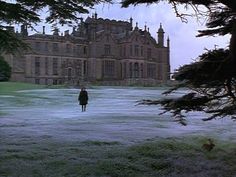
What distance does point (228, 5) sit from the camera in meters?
7.14

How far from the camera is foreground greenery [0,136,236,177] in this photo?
834 cm

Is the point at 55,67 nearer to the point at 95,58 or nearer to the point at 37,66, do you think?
the point at 37,66

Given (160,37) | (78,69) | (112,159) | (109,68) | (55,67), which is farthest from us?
(160,37)

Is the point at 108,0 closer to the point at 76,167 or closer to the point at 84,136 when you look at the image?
the point at 76,167

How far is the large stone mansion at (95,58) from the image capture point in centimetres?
10019

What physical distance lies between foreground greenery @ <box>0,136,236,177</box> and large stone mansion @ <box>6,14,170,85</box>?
85538 millimetres

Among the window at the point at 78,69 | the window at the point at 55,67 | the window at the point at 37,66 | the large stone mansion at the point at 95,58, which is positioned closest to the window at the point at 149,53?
the large stone mansion at the point at 95,58

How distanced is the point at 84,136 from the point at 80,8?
339 cm

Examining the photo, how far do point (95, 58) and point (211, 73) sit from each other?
100m

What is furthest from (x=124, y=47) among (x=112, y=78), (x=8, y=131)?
(x=8, y=131)

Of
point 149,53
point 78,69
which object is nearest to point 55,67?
point 78,69

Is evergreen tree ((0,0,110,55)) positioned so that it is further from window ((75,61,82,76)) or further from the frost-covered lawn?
window ((75,61,82,76))

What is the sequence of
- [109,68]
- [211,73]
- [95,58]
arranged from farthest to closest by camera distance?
[109,68] < [95,58] < [211,73]

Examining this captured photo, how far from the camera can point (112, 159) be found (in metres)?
9.28
